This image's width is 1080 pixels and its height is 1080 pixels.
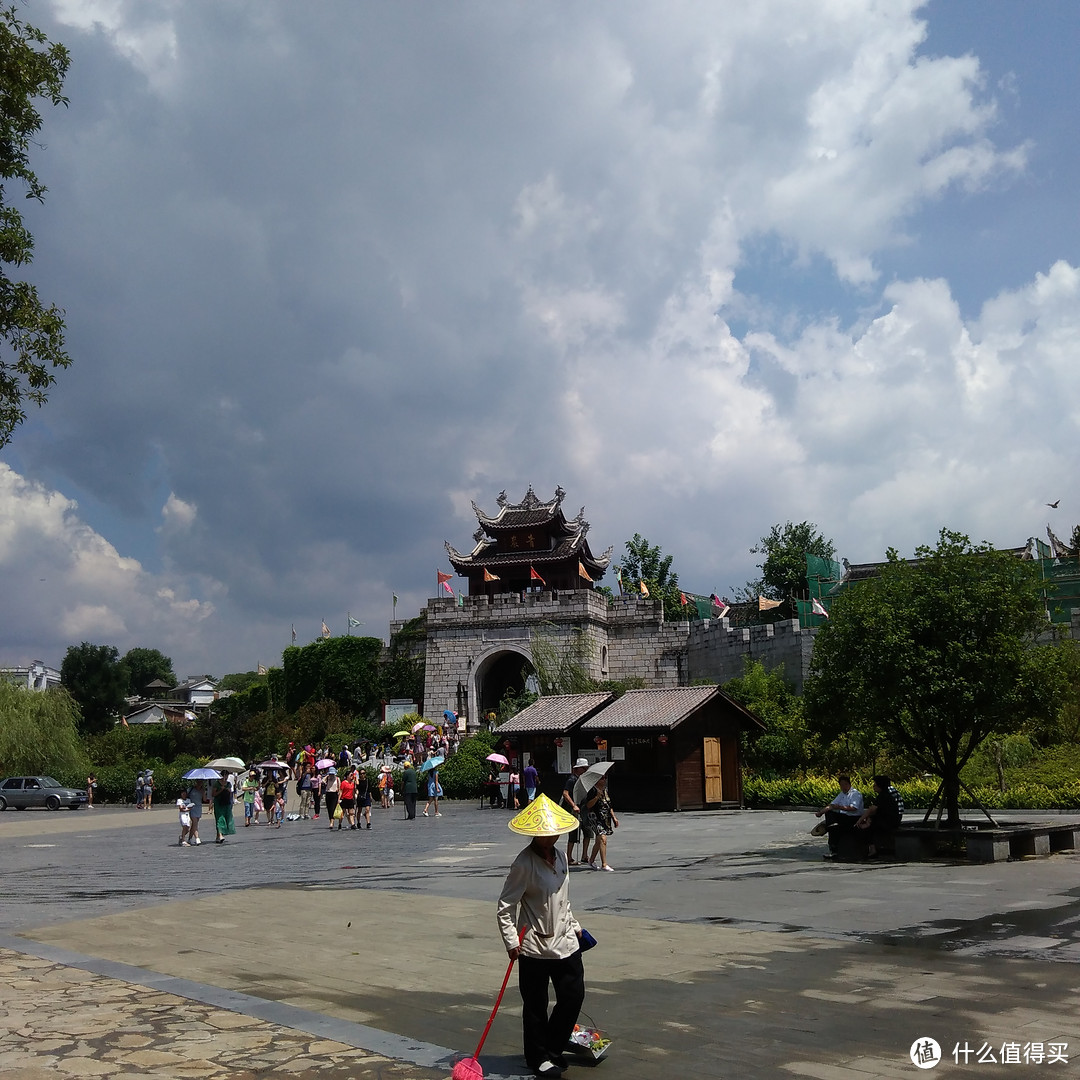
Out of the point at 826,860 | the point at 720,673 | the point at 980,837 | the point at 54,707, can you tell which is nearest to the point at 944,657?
the point at 980,837

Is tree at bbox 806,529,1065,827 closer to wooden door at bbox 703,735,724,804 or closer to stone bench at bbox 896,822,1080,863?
stone bench at bbox 896,822,1080,863

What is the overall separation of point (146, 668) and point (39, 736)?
8299 cm

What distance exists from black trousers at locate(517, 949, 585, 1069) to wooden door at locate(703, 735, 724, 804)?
66.9 ft

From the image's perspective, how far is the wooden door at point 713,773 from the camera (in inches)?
990

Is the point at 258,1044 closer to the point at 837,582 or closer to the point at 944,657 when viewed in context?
the point at 944,657

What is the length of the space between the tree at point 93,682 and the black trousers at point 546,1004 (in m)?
71.9

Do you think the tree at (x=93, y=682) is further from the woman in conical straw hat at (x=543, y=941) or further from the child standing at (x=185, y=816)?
the woman in conical straw hat at (x=543, y=941)

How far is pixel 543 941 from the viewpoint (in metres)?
5.37

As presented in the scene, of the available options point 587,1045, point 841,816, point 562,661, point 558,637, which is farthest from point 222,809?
point 558,637

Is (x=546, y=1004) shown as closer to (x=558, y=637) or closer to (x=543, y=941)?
(x=543, y=941)

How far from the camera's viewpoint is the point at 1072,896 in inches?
398

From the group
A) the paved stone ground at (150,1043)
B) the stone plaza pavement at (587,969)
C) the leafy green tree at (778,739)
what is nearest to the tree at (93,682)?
the leafy green tree at (778,739)

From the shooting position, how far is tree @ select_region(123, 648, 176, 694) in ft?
386

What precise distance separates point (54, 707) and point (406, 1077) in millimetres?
42119
